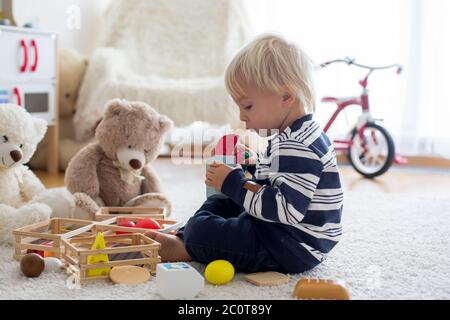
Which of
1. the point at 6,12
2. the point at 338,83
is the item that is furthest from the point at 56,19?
the point at 338,83

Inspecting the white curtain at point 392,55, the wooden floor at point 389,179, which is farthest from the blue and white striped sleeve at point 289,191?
the white curtain at point 392,55

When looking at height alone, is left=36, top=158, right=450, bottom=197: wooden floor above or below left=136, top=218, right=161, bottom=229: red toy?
below

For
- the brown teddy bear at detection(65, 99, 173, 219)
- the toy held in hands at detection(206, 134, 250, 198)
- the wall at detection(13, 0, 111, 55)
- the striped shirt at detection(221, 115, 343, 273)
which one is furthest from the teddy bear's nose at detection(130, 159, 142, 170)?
the wall at detection(13, 0, 111, 55)

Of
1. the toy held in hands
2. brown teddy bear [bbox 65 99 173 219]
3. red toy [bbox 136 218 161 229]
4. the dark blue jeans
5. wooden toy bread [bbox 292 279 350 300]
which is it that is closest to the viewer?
wooden toy bread [bbox 292 279 350 300]

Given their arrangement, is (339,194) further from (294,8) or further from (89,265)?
(294,8)

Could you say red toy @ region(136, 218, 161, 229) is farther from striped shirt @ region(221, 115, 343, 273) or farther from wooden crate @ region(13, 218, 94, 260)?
striped shirt @ region(221, 115, 343, 273)

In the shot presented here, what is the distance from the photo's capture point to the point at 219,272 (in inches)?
40.8

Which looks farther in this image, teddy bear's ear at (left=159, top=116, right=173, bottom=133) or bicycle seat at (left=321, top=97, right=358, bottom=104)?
bicycle seat at (left=321, top=97, right=358, bottom=104)

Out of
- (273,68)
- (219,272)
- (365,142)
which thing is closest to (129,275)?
(219,272)

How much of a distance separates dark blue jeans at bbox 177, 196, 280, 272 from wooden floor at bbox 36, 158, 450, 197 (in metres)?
1.06

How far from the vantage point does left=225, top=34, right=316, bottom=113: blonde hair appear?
1092 mm

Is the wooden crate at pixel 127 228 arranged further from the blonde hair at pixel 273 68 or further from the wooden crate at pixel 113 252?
the blonde hair at pixel 273 68

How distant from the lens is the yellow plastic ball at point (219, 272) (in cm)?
104

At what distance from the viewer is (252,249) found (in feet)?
3.57
